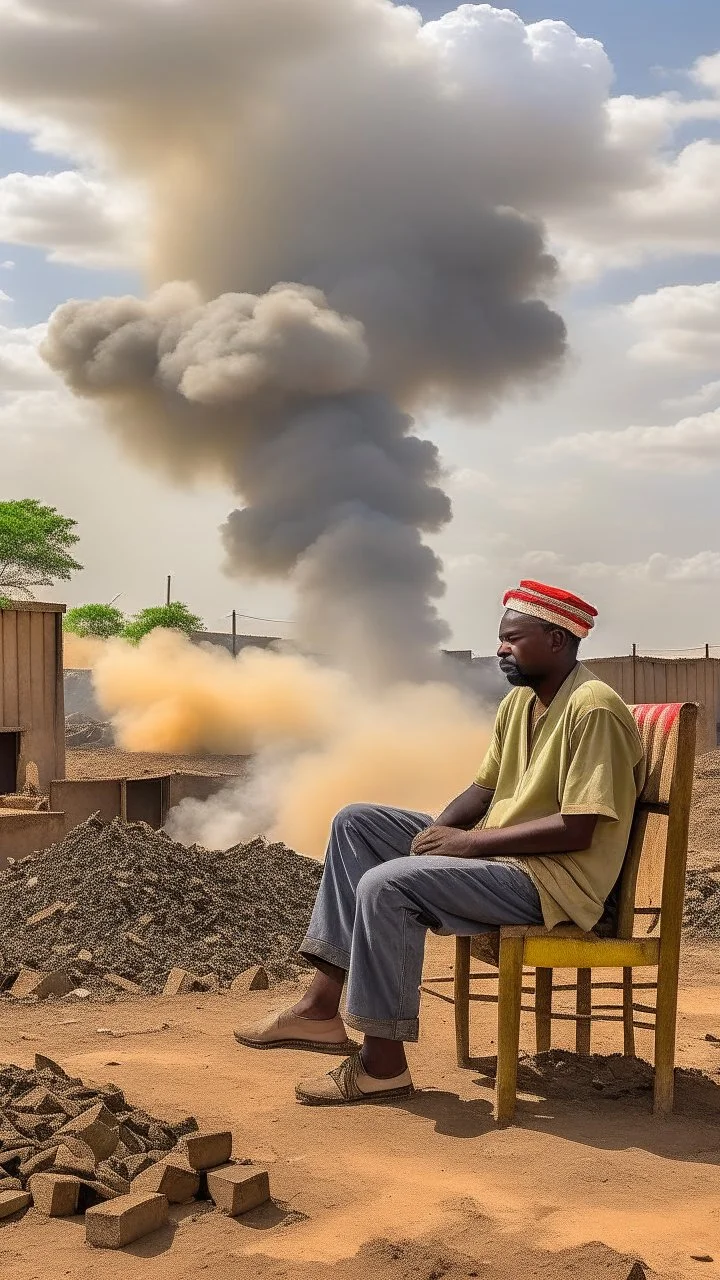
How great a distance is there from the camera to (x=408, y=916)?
3725 millimetres

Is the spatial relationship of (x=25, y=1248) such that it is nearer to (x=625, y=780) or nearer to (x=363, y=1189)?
(x=363, y=1189)

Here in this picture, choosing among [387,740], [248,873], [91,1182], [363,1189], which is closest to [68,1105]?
→ [91,1182]

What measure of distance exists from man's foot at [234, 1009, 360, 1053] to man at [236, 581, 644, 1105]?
13.5 inches

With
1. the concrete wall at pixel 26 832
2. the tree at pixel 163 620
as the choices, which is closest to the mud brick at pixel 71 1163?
the concrete wall at pixel 26 832

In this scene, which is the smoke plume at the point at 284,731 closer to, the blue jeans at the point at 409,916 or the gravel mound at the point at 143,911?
the gravel mound at the point at 143,911

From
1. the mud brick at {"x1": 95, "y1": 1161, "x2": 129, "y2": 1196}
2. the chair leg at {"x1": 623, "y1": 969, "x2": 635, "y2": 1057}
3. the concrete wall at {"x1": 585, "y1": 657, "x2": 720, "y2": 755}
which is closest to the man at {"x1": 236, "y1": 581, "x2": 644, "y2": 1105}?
the chair leg at {"x1": 623, "y1": 969, "x2": 635, "y2": 1057}

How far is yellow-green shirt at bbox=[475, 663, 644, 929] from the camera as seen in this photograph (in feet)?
12.1

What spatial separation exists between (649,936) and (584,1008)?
488 mm

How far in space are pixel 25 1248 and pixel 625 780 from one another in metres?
2.01

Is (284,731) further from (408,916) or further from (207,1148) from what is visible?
(207,1148)

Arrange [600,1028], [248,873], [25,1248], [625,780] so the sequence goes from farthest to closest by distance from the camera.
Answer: [248,873] → [600,1028] → [625,780] → [25,1248]

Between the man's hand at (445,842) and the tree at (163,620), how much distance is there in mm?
35386

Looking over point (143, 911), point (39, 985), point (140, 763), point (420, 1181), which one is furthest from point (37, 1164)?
point (140, 763)

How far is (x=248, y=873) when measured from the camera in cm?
823
